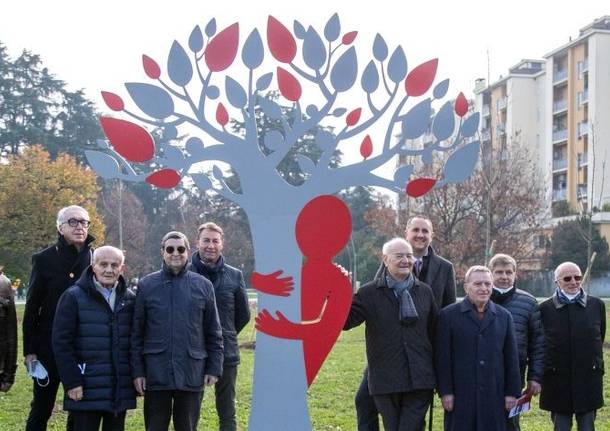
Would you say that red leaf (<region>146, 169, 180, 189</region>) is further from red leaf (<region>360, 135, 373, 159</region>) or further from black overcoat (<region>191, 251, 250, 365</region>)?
red leaf (<region>360, 135, 373, 159</region>)

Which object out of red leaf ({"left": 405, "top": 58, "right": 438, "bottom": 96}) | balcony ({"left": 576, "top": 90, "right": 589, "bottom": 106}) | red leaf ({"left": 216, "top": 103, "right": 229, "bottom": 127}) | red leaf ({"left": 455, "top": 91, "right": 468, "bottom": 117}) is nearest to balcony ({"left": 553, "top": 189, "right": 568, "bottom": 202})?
balcony ({"left": 576, "top": 90, "right": 589, "bottom": 106})

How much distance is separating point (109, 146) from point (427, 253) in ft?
7.90

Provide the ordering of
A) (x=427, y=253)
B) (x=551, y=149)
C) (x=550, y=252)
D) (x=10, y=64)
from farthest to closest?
(x=551, y=149) → (x=10, y=64) → (x=550, y=252) → (x=427, y=253)

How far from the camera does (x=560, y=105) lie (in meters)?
43.5

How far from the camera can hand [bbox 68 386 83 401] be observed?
442cm

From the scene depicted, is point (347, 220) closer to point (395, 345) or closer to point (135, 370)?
point (395, 345)

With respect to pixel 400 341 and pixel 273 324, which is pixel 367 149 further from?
pixel 400 341

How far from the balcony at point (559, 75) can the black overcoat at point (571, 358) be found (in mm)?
40197

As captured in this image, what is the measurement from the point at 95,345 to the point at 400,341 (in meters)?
1.87

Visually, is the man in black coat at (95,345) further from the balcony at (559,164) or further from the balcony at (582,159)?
the balcony at (559,164)

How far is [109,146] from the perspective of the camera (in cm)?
557

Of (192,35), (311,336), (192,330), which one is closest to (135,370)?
(192,330)

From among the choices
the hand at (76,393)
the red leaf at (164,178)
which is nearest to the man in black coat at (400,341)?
the red leaf at (164,178)

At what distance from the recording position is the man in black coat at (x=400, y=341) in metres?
4.85
